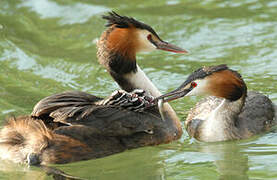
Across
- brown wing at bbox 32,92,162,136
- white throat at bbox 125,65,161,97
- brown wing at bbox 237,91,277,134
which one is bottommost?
brown wing at bbox 237,91,277,134

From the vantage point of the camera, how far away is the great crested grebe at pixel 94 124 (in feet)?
21.9

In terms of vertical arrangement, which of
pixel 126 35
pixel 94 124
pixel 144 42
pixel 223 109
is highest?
pixel 126 35

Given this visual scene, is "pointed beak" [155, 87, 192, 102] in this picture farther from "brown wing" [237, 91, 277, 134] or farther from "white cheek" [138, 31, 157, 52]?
"brown wing" [237, 91, 277, 134]

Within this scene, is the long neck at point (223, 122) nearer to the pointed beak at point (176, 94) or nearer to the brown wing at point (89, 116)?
the pointed beak at point (176, 94)

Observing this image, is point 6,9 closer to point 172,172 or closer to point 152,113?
point 152,113

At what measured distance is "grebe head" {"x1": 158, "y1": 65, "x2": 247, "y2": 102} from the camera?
290 inches

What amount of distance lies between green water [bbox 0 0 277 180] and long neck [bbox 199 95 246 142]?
0.14 meters

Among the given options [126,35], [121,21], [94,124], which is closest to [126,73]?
[126,35]

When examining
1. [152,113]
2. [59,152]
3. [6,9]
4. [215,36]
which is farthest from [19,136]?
[6,9]

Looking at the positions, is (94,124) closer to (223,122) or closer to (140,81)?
(140,81)

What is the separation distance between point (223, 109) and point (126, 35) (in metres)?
1.50

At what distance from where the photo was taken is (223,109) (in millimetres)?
7688

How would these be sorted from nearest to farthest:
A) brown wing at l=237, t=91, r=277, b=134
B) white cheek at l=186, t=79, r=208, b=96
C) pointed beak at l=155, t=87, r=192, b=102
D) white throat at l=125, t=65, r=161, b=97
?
1. pointed beak at l=155, t=87, r=192, b=102
2. white cheek at l=186, t=79, r=208, b=96
3. white throat at l=125, t=65, r=161, b=97
4. brown wing at l=237, t=91, r=277, b=134

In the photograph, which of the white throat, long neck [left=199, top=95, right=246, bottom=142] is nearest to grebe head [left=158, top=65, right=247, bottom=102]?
long neck [left=199, top=95, right=246, bottom=142]
